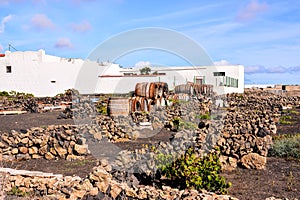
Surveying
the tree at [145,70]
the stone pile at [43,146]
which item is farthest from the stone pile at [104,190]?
the tree at [145,70]

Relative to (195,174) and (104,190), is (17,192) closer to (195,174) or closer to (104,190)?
(104,190)

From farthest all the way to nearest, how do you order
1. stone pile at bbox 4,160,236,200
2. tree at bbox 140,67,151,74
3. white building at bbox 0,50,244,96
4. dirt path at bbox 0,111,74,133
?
tree at bbox 140,67,151,74 < white building at bbox 0,50,244,96 < dirt path at bbox 0,111,74,133 < stone pile at bbox 4,160,236,200

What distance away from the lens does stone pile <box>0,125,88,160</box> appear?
30.6 ft

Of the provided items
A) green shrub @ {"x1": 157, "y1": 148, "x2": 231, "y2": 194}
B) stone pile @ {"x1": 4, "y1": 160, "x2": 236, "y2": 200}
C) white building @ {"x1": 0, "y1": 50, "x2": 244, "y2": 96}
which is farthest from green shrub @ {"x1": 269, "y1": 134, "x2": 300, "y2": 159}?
white building @ {"x1": 0, "y1": 50, "x2": 244, "y2": 96}

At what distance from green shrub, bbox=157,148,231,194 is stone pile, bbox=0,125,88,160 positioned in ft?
11.3

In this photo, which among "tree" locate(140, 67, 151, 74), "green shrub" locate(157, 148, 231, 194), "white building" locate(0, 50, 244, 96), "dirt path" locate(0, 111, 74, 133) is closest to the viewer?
"green shrub" locate(157, 148, 231, 194)

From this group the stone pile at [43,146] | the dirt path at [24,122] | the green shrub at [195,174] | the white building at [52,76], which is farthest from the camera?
the white building at [52,76]

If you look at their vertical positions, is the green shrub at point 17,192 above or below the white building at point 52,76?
below

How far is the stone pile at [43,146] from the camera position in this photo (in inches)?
368

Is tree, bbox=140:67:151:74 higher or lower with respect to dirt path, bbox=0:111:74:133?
higher

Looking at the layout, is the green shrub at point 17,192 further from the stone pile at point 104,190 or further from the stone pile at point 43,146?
the stone pile at point 43,146

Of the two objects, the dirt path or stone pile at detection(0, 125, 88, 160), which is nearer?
stone pile at detection(0, 125, 88, 160)

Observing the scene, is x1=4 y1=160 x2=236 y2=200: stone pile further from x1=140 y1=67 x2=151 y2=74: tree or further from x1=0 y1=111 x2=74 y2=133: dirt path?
x1=140 y1=67 x2=151 y2=74: tree

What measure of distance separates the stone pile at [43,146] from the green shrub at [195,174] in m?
3.44
